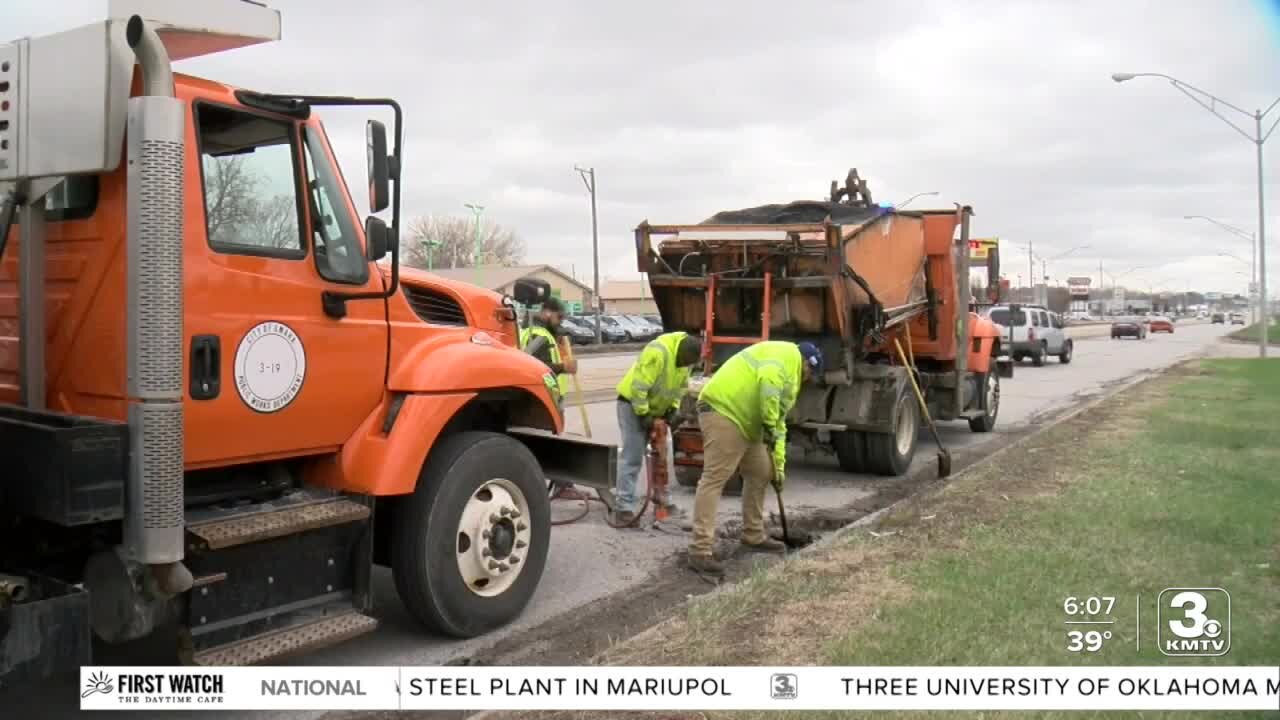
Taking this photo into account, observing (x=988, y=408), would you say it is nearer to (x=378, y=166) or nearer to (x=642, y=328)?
(x=378, y=166)

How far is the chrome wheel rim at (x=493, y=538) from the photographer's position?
4965 millimetres

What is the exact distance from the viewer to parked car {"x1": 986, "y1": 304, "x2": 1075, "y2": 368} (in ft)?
99.1

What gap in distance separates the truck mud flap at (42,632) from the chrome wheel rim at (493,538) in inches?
70.2

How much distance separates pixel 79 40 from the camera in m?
3.61

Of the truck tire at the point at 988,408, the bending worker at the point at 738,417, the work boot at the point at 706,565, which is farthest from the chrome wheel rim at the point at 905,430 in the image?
the work boot at the point at 706,565

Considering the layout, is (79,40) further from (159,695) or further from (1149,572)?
(1149,572)

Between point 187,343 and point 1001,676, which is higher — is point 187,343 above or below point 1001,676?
above

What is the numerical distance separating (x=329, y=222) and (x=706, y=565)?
3306 mm

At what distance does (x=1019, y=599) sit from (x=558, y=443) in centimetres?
275

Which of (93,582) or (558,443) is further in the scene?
(558,443)

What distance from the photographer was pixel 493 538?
16.7 ft

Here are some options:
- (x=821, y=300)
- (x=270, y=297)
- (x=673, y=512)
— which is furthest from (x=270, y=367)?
(x=821, y=300)

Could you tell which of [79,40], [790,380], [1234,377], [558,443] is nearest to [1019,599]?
[790,380]

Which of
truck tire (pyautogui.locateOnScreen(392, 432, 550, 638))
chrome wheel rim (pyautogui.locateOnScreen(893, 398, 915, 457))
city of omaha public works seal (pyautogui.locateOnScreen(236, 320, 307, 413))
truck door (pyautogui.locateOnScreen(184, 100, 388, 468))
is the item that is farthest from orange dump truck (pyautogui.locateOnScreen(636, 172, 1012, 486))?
city of omaha public works seal (pyautogui.locateOnScreen(236, 320, 307, 413))
